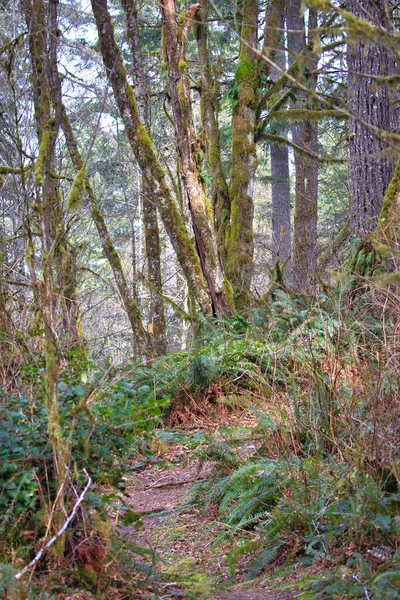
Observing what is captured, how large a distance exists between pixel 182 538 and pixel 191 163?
5955mm

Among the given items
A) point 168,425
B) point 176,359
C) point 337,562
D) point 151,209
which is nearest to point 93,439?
point 337,562

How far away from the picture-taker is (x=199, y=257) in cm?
895

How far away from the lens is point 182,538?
412 cm

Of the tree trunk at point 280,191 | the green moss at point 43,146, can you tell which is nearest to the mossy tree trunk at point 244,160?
the green moss at point 43,146

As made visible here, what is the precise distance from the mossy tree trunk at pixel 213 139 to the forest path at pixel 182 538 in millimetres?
5420

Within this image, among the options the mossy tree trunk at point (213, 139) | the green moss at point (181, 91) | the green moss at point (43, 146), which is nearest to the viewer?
the green moss at point (43, 146)

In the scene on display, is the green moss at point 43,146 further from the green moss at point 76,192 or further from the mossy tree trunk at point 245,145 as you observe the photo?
the mossy tree trunk at point 245,145

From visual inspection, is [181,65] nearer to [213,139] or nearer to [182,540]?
[213,139]

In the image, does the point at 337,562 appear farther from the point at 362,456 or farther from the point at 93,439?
the point at 93,439

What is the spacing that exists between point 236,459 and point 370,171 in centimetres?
554

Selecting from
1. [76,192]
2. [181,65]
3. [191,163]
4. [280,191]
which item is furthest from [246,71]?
[280,191]

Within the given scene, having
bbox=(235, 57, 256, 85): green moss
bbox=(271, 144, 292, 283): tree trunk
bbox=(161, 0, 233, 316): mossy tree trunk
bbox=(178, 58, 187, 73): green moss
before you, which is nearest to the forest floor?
bbox=(161, 0, 233, 316): mossy tree trunk

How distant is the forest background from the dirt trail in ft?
0.97

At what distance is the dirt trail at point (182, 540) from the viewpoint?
3.00 meters
